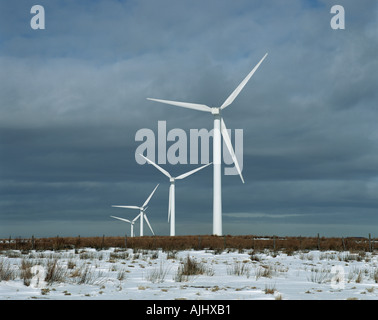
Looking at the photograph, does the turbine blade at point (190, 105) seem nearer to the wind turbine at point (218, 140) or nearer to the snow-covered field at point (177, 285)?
the wind turbine at point (218, 140)

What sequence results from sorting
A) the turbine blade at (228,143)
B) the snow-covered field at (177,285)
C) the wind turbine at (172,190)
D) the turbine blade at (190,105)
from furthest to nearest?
the wind turbine at (172,190) < the turbine blade at (190,105) < the turbine blade at (228,143) < the snow-covered field at (177,285)

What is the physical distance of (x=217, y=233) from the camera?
53.1 m

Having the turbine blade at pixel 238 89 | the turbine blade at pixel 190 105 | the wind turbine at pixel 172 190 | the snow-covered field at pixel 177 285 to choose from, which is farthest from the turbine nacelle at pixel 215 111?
the snow-covered field at pixel 177 285

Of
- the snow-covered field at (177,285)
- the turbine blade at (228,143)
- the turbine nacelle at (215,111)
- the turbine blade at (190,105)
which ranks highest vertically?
the turbine blade at (190,105)

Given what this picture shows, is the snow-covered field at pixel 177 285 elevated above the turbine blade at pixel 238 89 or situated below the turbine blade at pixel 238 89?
below

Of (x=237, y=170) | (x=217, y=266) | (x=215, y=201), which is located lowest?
(x=217, y=266)

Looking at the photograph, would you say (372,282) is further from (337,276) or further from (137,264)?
(137,264)

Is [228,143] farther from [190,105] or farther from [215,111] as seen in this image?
[190,105]

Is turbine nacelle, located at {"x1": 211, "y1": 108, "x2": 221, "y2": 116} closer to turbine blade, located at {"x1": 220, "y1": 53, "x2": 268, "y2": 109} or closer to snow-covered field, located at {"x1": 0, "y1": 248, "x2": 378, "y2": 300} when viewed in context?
turbine blade, located at {"x1": 220, "y1": 53, "x2": 268, "y2": 109}

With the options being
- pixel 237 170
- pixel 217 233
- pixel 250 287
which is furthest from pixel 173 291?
pixel 217 233

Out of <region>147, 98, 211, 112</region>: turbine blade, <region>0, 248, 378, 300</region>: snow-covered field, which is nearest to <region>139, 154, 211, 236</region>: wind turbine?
<region>147, 98, 211, 112</region>: turbine blade

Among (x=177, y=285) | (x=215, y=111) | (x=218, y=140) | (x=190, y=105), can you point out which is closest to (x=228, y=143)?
(x=218, y=140)
